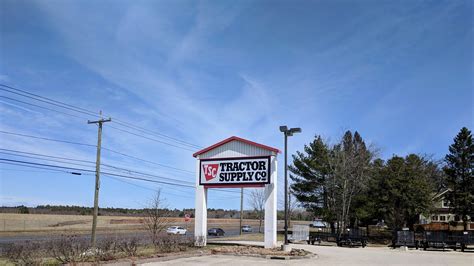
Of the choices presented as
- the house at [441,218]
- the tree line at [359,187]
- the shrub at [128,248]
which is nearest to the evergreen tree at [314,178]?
the tree line at [359,187]

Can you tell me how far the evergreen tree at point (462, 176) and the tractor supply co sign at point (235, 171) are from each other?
3478cm

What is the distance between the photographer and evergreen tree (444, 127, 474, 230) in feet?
166

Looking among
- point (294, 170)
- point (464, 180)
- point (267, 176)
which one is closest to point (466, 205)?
point (464, 180)

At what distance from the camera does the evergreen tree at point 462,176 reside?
50.5 m

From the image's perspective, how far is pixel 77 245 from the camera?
52.3 feet

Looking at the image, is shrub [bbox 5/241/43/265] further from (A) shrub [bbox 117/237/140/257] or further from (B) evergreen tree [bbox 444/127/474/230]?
(B) evergreen tree [bbox 444/127/474/230]

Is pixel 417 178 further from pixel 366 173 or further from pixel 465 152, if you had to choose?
pixel 465 152

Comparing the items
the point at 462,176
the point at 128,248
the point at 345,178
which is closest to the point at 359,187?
the point at 345,178

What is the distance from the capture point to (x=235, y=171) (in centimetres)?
2633

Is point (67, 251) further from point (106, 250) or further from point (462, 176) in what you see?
point (462, 176)

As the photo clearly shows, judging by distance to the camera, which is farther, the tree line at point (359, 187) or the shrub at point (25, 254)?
the tree line at point (359, 187)

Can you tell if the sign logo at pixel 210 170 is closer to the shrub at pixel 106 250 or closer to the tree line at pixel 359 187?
the shrub at pixel 106 250

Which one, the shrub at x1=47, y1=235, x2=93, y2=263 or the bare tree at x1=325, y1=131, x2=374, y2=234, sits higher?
the bare tree at x1=325, y1=131, x2=374, y2=234

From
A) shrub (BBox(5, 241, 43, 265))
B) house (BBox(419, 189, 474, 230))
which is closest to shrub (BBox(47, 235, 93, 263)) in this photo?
shrub (BBox(5, 241, 43, 265))
